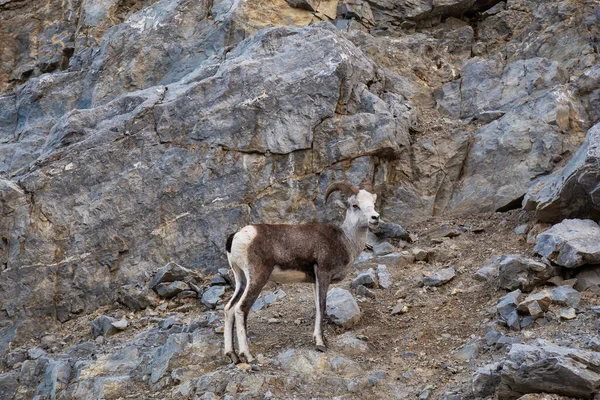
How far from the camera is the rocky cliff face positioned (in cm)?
1517

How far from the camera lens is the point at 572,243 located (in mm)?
11125

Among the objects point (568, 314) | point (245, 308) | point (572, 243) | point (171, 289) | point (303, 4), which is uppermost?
point (303, 4)

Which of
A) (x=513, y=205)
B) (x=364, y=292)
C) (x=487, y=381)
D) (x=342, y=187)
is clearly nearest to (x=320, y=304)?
(x=364, y=292)

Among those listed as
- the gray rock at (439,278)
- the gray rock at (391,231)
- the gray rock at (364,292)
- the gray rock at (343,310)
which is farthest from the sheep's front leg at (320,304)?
the gray rock at (391,231)

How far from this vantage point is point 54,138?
16.5 metres

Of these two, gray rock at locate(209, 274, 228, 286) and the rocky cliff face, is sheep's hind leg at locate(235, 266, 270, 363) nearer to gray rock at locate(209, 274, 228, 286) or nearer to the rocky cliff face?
gray rock at locate(209, 274, 228, 286)

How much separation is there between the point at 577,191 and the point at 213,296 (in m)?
7.36

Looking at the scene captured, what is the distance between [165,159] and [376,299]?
6.59 m

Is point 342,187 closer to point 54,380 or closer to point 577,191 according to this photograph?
point 577,191

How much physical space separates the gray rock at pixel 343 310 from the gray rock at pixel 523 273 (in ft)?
8.29

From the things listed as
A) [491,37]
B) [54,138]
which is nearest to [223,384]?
[54,138]

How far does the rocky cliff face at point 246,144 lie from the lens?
15.2 m

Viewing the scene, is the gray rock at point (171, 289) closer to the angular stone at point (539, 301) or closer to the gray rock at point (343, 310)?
the gray rock at point (343, 310)

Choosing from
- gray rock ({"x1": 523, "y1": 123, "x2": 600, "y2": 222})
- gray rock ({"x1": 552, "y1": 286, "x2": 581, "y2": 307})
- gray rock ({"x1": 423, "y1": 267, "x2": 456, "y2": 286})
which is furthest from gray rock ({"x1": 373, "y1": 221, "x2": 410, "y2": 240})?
gray rock ({"x1": 552, "y1": 286, "x2": 581, "y2": 307})
